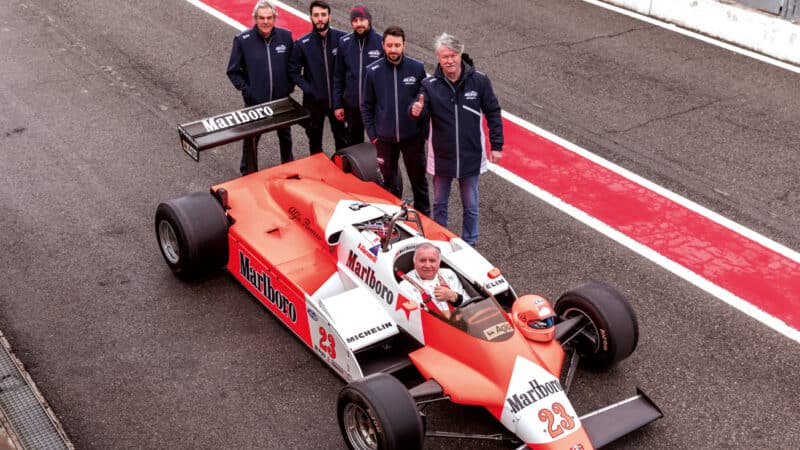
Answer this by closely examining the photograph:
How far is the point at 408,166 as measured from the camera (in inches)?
356

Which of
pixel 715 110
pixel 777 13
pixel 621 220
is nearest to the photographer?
pixel 621 220

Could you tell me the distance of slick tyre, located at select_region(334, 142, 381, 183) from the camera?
8875mm

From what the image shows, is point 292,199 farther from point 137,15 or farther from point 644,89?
point 137,15

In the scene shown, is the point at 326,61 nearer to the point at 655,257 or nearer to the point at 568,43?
the point at 655,257

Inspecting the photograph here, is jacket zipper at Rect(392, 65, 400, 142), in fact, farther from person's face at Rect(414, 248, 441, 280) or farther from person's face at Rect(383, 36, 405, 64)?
person's face at Rect(414, 248, 441, 280)

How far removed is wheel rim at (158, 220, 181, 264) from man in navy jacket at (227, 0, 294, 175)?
4.10 feet

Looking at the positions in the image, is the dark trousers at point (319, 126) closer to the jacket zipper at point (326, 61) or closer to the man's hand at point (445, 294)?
the jacket zipper at point (326, 61)

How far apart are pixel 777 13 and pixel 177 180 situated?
814cm

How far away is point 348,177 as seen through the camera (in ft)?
29.2

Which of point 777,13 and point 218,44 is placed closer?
point 777,13

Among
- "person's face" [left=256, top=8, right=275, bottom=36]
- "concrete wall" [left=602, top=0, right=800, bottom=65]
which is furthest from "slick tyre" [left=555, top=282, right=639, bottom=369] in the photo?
"concrete wall" [left=602, top=0, right=800, bottom=65]

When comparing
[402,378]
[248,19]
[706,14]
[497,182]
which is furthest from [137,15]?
[402,378]

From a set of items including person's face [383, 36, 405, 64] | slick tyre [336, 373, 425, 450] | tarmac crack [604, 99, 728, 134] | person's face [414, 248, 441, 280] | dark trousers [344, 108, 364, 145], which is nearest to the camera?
slick tyre [336, 373, 425, 450]

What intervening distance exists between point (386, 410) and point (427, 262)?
1.25 m
